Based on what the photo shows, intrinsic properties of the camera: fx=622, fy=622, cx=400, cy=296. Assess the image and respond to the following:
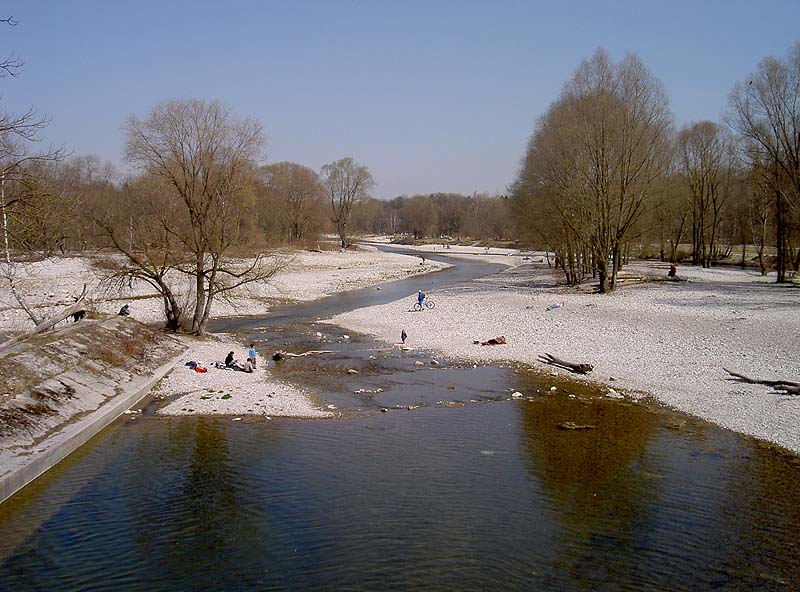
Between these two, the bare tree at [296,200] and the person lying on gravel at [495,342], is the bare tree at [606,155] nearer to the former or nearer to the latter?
the person lying on gravel at [495,342]

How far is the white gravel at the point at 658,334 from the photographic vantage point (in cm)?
1684

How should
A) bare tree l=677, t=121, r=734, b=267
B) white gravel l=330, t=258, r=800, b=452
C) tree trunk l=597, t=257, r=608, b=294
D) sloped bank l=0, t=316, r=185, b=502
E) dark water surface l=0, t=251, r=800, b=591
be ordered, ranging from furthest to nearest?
bare tree l=677, t=121, r=734, b=267, tree trunk l=597, t=257, r=608, b=294, white gravel l=330, t=258, r=800, b=452, sloped bank l=0, t=316, r=185, b=502, dark water surface l=0, t=251, r=800, b=591

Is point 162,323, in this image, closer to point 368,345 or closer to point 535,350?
point 368,345

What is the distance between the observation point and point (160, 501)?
1098 centimetres

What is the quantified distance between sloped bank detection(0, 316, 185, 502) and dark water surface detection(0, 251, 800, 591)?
20.8 inches

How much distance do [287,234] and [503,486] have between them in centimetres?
8816

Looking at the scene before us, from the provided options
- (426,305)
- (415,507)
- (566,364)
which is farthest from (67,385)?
(426,305)

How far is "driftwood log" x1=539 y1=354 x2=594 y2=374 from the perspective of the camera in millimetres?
20953

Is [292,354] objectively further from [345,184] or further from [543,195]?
[345,184]

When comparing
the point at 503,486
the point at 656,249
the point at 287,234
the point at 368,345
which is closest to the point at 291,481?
the point at 503,486

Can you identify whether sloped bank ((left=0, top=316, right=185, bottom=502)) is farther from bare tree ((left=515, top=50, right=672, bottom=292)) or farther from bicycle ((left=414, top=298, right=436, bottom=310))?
bare tree ((left=515, top=50, right=672, bottom=292))

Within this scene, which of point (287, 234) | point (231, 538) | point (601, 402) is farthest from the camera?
point (287, 234)

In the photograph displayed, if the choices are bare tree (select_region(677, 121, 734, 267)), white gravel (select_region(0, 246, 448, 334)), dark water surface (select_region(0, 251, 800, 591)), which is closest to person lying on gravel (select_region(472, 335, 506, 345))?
dark water surface (select_region(0, 251, 800, 591))

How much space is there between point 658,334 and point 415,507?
17.1m
